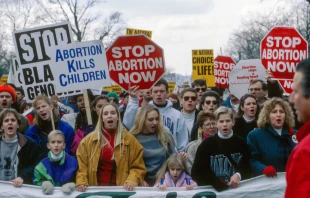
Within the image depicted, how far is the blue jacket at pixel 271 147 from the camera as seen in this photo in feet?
19.9

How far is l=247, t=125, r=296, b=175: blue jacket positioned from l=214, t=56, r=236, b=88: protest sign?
30.1 feet

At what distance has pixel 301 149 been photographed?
2.14m

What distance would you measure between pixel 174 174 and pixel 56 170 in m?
1.20

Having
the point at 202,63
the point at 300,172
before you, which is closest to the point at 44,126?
the point at 300,172

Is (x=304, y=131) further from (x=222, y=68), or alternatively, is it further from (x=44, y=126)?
(x=222, y=68)

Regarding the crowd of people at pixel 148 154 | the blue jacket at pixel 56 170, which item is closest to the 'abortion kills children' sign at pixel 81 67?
the crowd of people at pixel 148 154

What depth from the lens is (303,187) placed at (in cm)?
209

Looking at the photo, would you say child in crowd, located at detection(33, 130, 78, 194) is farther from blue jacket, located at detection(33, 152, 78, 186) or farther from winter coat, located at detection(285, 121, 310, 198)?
winter coat, located at detection(285, 121, 310, 198)

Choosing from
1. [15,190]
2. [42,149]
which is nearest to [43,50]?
[42,149]

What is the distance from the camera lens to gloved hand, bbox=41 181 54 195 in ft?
19.5

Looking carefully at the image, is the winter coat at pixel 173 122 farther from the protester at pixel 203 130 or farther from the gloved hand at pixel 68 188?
the gloved hand at pixel 68 188

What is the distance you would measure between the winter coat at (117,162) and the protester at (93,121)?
874 mm

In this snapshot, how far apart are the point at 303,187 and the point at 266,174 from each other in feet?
12.6

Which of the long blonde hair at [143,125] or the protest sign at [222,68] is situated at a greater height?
the protest sign at [222,68]
